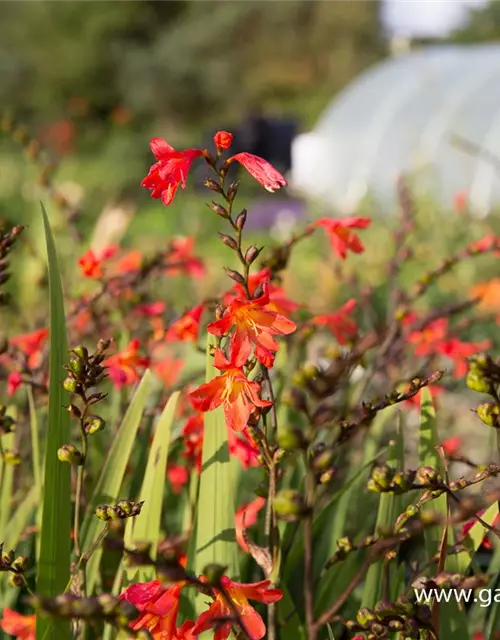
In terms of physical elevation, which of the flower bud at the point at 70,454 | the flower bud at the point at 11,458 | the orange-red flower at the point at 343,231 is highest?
the orange-red flower at the point at 343,231

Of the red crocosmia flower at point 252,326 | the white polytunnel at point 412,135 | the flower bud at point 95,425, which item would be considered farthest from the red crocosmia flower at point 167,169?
the white polytunnel at point 412,135

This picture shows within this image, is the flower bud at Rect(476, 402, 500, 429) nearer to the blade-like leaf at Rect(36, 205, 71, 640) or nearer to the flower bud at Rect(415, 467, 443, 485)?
the flower bud at Rect(415, 467, 443, 485)

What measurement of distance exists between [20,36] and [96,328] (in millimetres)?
21140

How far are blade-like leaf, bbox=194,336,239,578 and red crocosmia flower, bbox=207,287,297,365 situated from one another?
14 centimetres

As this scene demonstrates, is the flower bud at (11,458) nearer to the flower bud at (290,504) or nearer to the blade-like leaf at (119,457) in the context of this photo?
the blade-like leaf at (119,457)

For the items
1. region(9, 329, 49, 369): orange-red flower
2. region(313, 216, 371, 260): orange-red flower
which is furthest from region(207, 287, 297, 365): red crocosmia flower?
region(9, 329, 49, 369): orange-red flower

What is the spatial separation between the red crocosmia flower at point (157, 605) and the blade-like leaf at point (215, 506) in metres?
0.18

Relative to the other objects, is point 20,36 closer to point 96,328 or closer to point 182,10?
point 182,10

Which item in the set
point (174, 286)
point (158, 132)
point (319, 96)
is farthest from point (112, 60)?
point (174, 286)

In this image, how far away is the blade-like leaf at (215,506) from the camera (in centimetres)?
115

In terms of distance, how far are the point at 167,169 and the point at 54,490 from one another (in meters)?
0.43

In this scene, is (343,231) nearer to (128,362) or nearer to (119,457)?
(128,362)

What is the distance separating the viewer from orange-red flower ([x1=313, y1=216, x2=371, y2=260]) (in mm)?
1411

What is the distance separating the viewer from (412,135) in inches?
340
